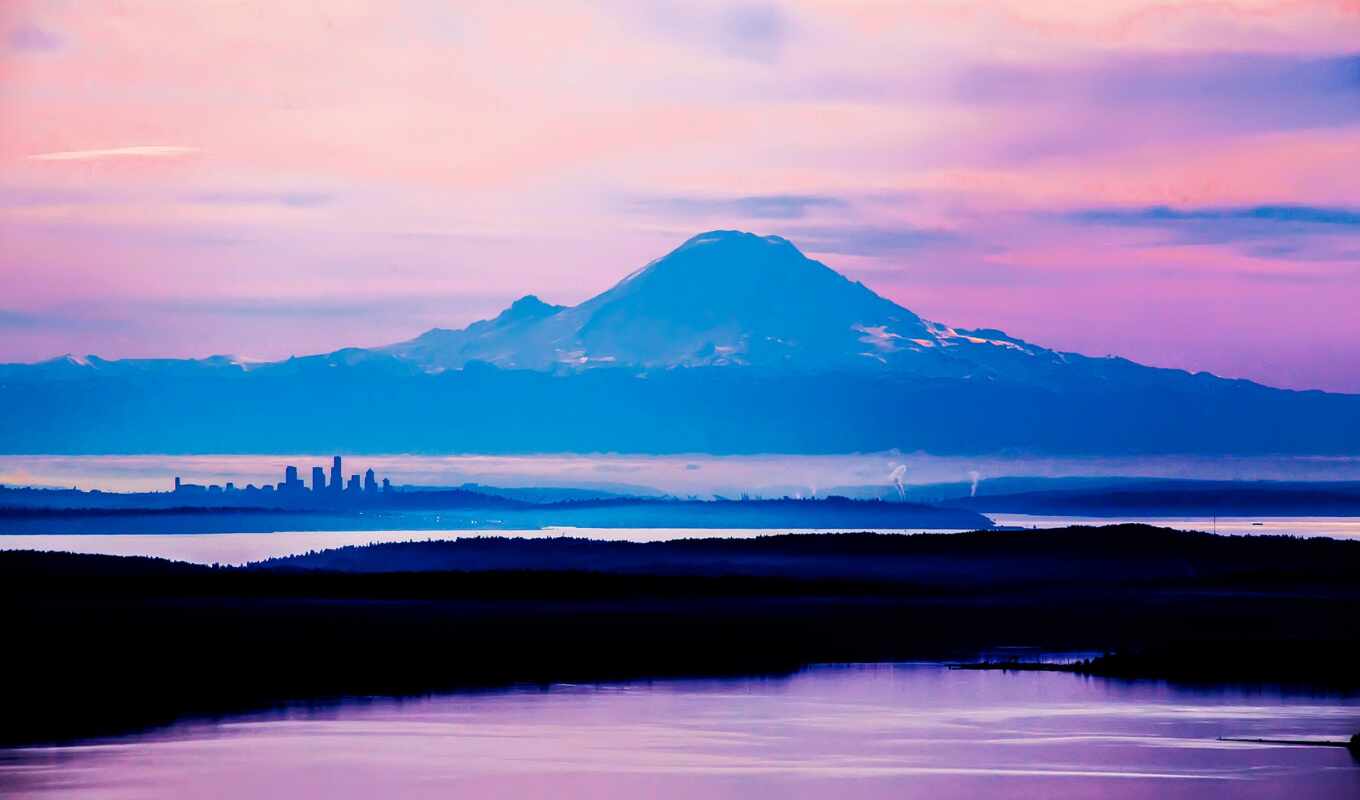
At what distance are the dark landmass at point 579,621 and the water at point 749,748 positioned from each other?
13.1 feet

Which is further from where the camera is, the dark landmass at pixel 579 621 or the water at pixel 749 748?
the dark landmass at pixel 579 621

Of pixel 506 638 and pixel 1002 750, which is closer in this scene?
pixel 1002 750

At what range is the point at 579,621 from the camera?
8100cm

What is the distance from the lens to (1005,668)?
6075 cm

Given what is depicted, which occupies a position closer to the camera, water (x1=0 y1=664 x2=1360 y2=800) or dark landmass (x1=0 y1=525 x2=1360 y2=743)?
water (x1=0 y1=664 x2=1360 y2=800)

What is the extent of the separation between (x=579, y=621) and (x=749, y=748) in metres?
36.1

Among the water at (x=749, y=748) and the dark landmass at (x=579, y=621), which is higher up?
the dark landmass at (x=579, y=621)

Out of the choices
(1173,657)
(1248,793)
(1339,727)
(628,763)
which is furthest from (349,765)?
(1173,657)

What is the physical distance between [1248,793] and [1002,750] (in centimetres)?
705

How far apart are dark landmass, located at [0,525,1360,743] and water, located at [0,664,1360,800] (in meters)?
4.00

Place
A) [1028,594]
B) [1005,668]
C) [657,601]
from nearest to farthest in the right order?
[1005,668], [657,601], [1028,594]

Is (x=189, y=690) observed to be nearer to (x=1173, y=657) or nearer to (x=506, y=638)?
(x=506, y=638)

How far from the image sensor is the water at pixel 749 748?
130 ft

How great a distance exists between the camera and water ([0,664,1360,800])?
39.6 m
